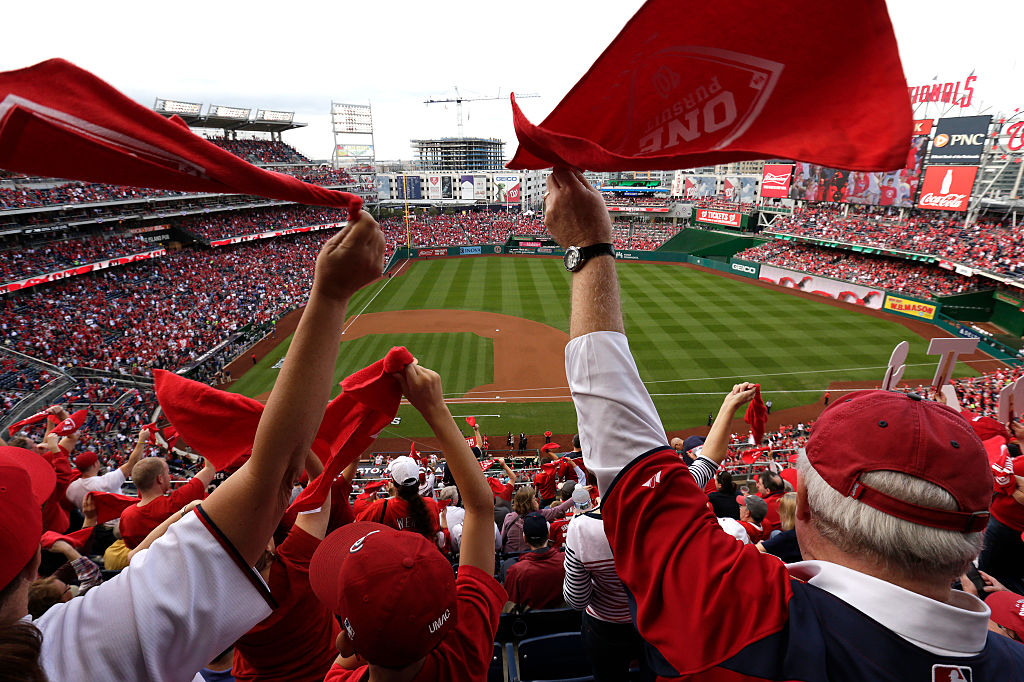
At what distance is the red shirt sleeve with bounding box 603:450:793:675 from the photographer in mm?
1136

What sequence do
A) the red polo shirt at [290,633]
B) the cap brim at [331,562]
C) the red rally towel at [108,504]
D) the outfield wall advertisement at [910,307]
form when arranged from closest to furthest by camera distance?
1. the cap brim at [331,562]
2. the red polo shirt at [290,633]
3. the red rally towel at [108,504]
4. the outfield wall advertisement at [910,307]

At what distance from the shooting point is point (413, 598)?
159cm

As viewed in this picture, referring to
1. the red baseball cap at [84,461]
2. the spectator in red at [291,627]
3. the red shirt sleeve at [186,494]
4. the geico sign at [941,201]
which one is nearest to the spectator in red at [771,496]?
the spectator in red at [291,627]

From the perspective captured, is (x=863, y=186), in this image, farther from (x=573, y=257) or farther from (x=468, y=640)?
(x=468, y=640)

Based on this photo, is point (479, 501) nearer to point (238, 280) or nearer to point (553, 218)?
point (553, 218)

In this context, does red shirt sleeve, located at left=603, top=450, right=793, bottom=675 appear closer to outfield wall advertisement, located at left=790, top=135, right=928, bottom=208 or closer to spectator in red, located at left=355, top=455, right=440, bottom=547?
spectator in red, located at left=355, top=455, right=440, bottom=547

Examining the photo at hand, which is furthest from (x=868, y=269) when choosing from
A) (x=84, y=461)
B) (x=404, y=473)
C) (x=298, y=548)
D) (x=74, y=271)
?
(x=74, y=271)

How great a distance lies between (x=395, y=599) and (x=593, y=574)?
2.05 metres

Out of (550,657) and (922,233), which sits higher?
(922,233)

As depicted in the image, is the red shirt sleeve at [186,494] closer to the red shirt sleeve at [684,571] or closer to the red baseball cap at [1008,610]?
the red shirt sleeve at [684,571]

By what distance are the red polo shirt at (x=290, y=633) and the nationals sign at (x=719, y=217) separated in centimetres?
5464

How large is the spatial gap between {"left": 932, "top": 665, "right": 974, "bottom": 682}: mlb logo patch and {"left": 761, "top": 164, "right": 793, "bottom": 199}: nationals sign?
4910cm

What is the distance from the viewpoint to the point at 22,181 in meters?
27.3

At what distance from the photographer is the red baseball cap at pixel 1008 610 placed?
2.99 meters
